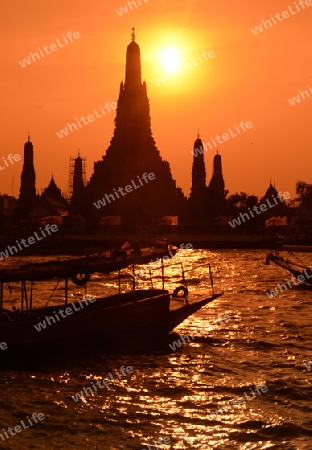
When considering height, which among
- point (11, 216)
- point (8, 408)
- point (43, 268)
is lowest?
point (8, 408)

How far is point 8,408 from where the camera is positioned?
12.0m

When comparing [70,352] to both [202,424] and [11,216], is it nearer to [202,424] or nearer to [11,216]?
[202,424]

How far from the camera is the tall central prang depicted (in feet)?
275

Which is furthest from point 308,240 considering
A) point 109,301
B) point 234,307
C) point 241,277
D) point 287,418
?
point 287,418

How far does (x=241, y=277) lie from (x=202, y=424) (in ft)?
93.1

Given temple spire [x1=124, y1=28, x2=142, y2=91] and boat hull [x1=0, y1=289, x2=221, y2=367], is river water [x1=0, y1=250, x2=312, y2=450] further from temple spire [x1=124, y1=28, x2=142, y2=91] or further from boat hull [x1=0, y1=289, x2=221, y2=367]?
temple spire [x1=124, y1=28, x2=142, y2=91]

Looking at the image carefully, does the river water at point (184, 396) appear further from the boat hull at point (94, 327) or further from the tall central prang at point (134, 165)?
the tall central prang at point (134, 165)

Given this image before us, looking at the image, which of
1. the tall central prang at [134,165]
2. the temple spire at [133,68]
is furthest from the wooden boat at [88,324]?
the temple spire at [133,68]

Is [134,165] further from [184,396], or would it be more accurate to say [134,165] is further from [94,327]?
[184,396]

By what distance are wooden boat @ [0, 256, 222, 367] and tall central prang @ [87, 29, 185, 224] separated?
63465 millimetres

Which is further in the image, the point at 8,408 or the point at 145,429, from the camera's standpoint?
the point at 8,408

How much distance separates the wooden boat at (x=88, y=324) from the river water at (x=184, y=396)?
17.3 inches

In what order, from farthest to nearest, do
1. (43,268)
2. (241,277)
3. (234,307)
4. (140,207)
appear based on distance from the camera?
(140,207) < (241,277) < (234,307) < (43,268)

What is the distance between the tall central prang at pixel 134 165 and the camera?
83.8m
